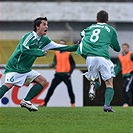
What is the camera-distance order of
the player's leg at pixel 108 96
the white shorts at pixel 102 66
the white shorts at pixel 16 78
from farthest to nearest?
the white shorts at pixel 16 78
the white shorts at pixel 102 66
the player's leg at pixel 108 96

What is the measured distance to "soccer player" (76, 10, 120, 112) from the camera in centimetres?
1150

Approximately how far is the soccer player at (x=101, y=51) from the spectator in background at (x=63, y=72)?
261 inches

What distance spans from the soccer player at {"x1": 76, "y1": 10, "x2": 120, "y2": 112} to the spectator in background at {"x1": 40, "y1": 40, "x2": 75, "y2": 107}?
21.7ft

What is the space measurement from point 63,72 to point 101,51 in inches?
292

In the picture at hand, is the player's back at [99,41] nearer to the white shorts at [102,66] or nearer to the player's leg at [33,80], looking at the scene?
the white shorts at [102,66]

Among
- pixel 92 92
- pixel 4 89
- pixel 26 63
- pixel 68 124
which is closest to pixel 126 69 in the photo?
Answer: pixel 92 92

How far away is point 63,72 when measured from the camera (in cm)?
1888

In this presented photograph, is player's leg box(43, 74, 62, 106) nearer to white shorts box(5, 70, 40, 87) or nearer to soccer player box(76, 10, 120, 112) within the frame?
white shorts box(5, 70, 40, 87)

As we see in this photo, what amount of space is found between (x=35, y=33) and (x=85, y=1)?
27.3 metres

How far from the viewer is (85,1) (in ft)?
127

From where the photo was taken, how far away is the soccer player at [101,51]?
1150cm

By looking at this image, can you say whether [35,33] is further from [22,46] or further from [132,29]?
[132,29]

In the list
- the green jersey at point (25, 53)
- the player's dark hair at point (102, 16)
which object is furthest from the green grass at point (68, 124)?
the player's dark hair at point (102, 16)

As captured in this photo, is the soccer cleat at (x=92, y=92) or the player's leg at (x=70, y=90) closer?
the soccer cleat at (x=92, y=92)
